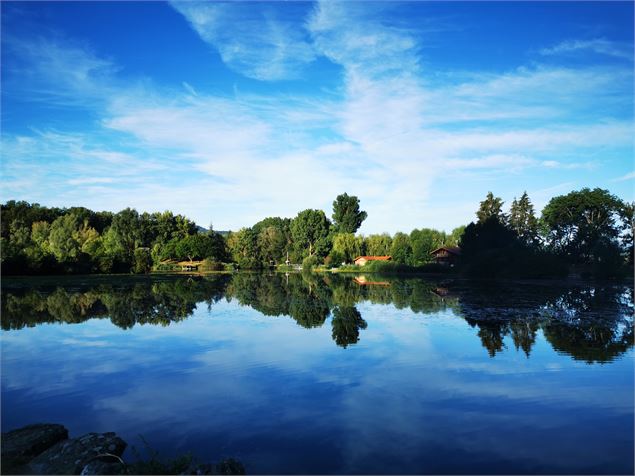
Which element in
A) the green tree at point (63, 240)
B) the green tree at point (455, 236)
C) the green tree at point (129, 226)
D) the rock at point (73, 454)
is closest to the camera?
the rock at point (73, 454)

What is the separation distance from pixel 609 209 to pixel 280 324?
6943cm

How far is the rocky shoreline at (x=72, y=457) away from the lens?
634 centimetres

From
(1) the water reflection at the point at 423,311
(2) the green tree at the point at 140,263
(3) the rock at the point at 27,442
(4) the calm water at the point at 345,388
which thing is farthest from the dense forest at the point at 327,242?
(3) the rock at the point at 27,442

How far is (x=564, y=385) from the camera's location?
1102 cm

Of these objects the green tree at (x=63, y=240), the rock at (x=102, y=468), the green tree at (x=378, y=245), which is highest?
the green tree at (x=378, y=245)

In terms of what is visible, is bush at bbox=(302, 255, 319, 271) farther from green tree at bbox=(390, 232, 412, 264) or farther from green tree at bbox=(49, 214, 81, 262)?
green tree at bbox=(49, 214, 81, 262)

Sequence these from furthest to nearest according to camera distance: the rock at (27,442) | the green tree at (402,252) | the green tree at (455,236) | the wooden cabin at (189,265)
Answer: the green tree at (455,236)
the wooden cabin at (189,265)
the green tree at (402,252)
the rock at (27,442)

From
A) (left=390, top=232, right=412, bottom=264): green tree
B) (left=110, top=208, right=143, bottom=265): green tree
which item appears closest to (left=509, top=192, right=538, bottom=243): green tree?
(left=390, top=232, right=412, bottom=264): green tree

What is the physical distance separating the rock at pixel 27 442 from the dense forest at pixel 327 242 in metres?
47.1

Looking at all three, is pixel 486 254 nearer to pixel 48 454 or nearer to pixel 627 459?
pixel 627 459

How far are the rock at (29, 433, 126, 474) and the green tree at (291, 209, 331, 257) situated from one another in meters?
94.0

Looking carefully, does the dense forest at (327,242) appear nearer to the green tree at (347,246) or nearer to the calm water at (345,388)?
the green tree at (347,246)

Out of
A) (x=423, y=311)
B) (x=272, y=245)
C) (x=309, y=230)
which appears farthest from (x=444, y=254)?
(x=423, y=311)

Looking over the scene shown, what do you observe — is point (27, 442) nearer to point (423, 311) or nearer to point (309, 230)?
point (423, 311)
